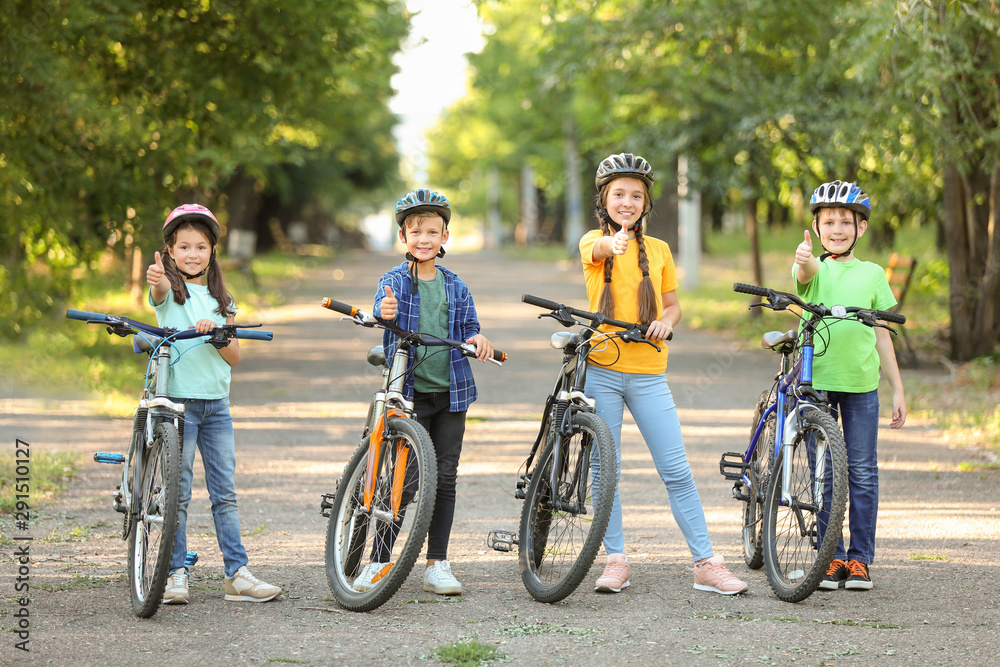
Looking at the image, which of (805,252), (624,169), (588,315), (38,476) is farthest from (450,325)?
(38,476)

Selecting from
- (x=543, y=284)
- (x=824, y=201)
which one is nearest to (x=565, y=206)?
(x=543, y=284)

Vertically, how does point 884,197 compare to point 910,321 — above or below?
above

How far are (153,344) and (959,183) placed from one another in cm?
1060

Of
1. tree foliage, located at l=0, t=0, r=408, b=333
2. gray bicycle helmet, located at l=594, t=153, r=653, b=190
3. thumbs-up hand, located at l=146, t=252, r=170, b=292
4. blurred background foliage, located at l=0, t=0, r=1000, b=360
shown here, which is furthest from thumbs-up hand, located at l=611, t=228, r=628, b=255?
tree foliage, located at l=0, t=0, r=408, b=333

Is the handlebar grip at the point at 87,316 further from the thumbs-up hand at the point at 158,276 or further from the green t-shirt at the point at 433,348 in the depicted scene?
the green t-shirt at the point at 433,348

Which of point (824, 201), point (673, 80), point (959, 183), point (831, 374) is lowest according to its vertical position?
point (831, 374)

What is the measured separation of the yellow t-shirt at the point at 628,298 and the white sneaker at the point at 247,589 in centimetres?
182

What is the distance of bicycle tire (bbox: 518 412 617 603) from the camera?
489 centimetres

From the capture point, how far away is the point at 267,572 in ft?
18.1

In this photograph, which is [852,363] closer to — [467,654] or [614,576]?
[614,576]

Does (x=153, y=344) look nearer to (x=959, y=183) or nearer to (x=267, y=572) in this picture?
(x=267, y=572)

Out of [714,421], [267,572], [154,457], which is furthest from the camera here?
[714,421]

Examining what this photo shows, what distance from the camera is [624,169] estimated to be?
511 cm

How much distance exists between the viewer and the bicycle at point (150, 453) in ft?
15.2
